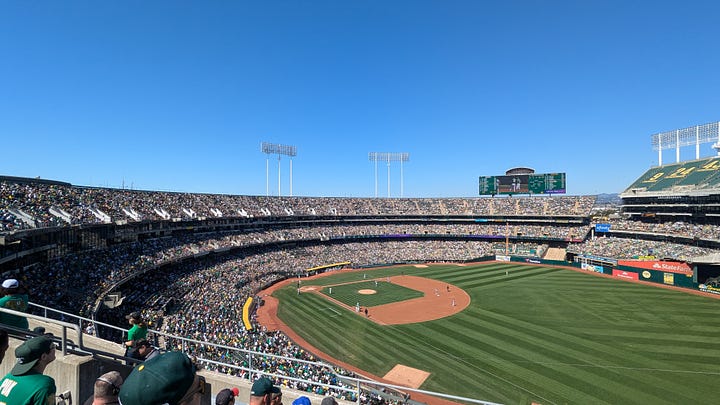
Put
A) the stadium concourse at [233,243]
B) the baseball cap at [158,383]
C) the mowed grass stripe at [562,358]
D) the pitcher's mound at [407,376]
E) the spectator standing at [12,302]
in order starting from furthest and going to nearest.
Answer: the stadium concourse at [233,243]
the pitcher's mound at [407,376]
the mowed grass stripe at [562,358]
the spectator standing at [12,302]
the baseball cap at [158,383]

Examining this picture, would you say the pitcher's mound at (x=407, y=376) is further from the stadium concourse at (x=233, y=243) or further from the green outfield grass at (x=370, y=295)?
the green outfield grass at (x=370, y=295)

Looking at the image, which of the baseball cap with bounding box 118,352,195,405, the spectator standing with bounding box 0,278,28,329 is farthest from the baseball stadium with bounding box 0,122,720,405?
the baseball cap with bounding box 118,352,195,405

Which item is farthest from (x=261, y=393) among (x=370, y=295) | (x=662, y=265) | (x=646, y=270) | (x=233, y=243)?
(x=646, y=270)

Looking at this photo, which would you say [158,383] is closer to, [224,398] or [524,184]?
[224,398]

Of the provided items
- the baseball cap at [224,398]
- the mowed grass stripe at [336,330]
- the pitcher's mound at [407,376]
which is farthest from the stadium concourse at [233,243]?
the baseball cap at [224,398]

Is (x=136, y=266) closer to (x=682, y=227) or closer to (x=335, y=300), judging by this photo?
(x=335, y=300)

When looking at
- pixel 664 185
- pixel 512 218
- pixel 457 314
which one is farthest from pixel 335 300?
pixel 664 185
